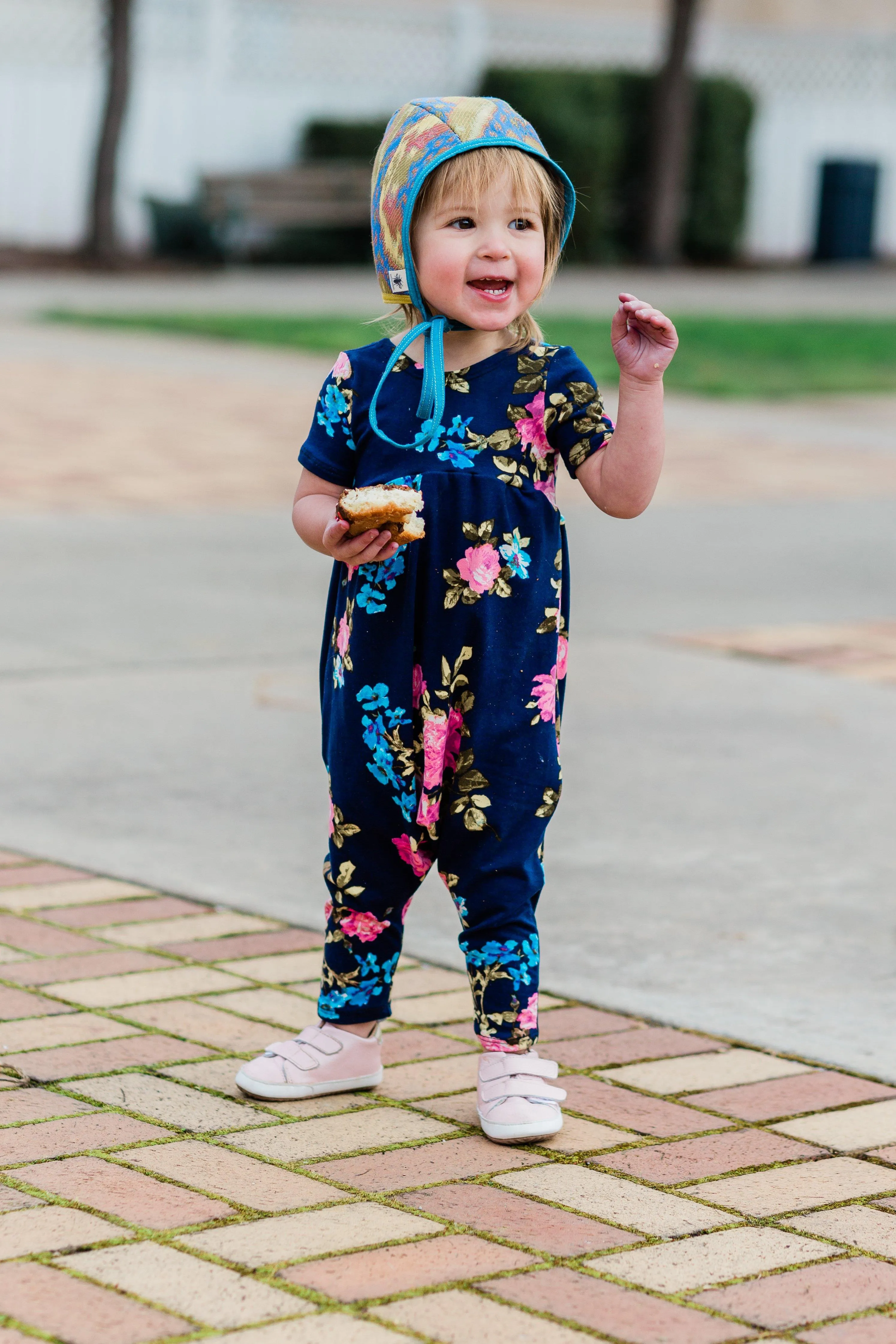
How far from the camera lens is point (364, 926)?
2795 mm

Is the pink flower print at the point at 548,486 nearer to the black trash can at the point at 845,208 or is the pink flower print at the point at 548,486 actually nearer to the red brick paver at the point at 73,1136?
the red brick paver at the point at 73,1136

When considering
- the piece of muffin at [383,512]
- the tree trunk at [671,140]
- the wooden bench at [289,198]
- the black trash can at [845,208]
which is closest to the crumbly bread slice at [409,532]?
the piece of muffin at [383,512]

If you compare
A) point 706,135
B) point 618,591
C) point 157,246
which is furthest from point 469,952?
point 706,135

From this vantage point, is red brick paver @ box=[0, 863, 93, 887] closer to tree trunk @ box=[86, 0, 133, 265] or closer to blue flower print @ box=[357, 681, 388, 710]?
blue flower print @ box=[357, 681, 388, 710]

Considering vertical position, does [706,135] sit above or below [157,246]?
above

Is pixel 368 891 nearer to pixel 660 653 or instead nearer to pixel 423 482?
pixel 423 482

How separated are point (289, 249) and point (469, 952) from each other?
1947cm

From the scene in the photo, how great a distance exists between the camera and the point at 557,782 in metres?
2.75

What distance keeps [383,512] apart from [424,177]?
481mm

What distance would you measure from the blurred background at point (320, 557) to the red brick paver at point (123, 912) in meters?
0.09

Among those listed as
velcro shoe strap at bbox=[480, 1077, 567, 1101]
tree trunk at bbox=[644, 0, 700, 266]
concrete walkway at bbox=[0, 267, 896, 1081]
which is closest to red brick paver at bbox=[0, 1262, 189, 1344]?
velcro shoe strap at bbox=[480, 1077, 567, 1101]

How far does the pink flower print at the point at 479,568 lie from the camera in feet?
8.68

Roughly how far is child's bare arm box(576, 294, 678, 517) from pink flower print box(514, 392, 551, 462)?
0.27ft

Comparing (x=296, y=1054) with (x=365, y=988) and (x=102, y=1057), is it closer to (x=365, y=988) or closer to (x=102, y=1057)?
(x=365, y=988)
